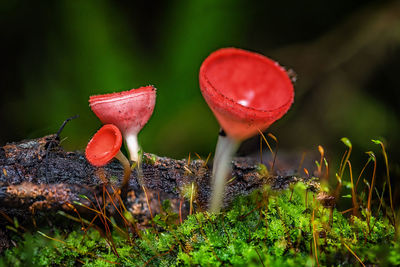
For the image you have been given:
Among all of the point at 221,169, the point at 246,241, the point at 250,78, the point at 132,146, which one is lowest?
the point at 246,241

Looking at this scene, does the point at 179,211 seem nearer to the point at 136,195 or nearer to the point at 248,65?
the point at 136,195

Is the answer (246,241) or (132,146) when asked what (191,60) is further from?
(246,241)

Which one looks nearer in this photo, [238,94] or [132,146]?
[132,146]

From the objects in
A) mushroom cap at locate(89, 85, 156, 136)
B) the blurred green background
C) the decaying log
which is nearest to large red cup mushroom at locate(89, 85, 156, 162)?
mushroom cap at locate(89, 85, 156, 136)

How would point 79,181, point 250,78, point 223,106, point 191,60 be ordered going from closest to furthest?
point 223,106 → point 79,181 → point 250,78 → point 191,60

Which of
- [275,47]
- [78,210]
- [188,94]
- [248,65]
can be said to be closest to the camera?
[78,210]

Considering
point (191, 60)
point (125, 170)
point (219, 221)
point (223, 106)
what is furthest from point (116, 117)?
point (191, 60)

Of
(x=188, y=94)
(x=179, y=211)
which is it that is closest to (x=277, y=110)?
(x=179, y=211)
